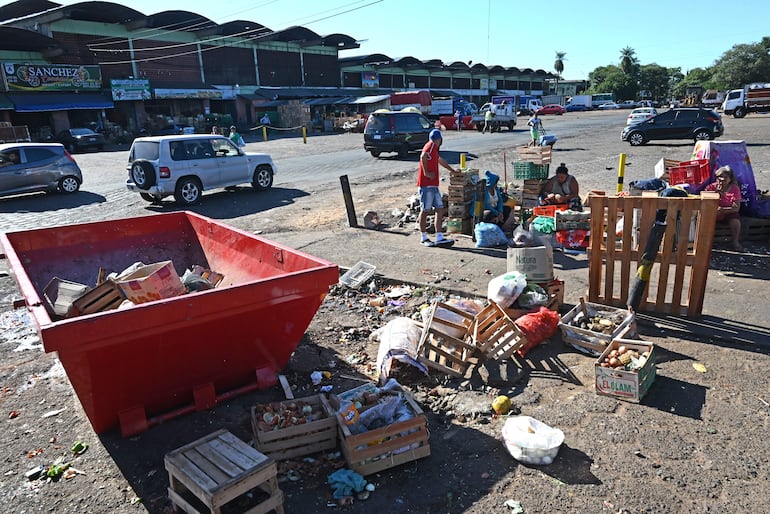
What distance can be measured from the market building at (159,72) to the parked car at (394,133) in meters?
19.9

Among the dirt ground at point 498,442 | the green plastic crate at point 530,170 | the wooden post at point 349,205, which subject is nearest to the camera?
the dirt ground at point 498,442

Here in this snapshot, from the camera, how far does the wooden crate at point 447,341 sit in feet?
14.8

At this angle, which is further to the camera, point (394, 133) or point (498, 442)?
point (394, 133)

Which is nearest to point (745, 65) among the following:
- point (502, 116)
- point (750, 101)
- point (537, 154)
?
point (750, 101)

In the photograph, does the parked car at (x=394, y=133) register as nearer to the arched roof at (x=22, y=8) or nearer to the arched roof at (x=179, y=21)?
the arched roof at (x=179, y=21)

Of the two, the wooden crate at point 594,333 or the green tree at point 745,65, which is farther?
the green tree at point 745,65

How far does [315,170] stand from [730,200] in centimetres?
1396

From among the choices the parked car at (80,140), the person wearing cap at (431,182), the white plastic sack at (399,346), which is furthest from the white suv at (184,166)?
the parked car at (80,140)

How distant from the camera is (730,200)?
7.34 m

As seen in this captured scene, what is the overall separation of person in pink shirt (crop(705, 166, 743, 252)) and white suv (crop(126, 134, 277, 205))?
11.2m

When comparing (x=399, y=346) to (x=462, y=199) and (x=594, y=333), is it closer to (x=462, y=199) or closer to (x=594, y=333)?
(x=594, y=333)

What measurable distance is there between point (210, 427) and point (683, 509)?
125 inches

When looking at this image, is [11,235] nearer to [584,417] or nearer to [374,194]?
[584,417]

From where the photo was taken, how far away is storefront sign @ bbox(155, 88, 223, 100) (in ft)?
130
